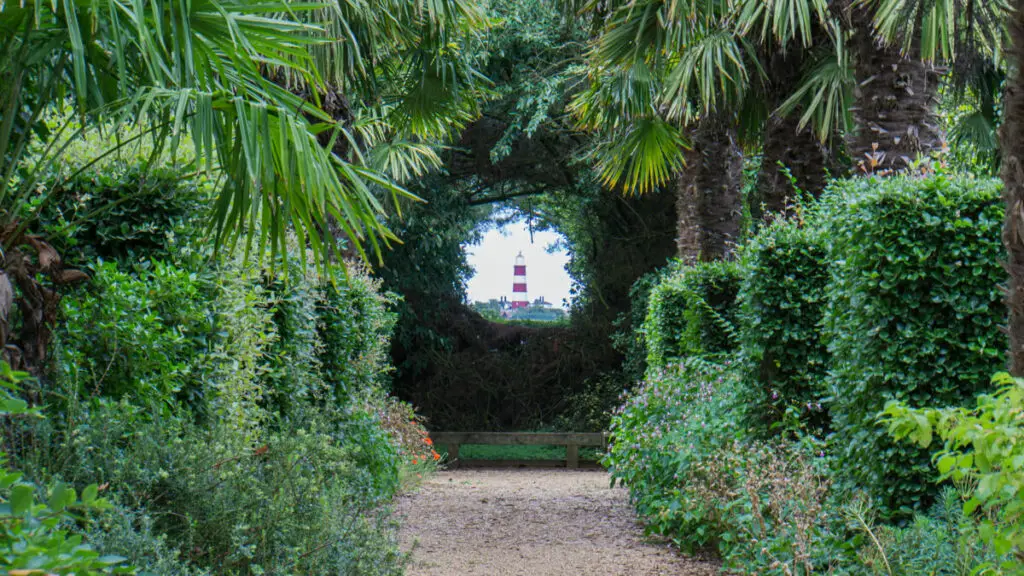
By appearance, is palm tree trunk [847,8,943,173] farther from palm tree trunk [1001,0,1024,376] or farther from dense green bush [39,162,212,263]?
dense green bush [39,162,212,263]

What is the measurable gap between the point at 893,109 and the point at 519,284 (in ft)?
52.2

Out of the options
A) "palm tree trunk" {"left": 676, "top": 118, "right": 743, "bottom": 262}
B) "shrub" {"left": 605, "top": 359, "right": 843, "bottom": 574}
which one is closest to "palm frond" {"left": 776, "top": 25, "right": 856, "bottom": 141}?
"shrub" {"left": 605, "top": 359, "right": 843, "bottom": 574}

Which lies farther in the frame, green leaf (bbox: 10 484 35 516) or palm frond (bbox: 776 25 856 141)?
palm frond (bbox: 776 25 856 141)

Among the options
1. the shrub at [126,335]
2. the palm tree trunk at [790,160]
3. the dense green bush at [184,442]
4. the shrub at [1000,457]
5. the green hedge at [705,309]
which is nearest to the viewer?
the shrub at [1000,457]

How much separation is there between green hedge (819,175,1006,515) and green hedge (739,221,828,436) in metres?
1.63

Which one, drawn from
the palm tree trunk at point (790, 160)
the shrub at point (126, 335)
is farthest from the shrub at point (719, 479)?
the shrub at point (126, 335)

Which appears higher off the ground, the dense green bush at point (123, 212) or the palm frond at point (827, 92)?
the palm frond at point (827, 92)

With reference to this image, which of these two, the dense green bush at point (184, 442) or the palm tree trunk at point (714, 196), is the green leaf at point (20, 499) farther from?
the palm tree trunk at point (714, 196)

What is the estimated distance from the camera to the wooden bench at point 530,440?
573 inches

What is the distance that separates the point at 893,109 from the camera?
21.1 ft

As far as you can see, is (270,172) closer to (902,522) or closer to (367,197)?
(367,197)

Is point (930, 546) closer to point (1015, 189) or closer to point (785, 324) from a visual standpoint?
point (1015, 189)

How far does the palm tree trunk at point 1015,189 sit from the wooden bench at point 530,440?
10845mm

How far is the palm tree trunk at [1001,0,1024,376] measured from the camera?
Answer: 12.1 feet
